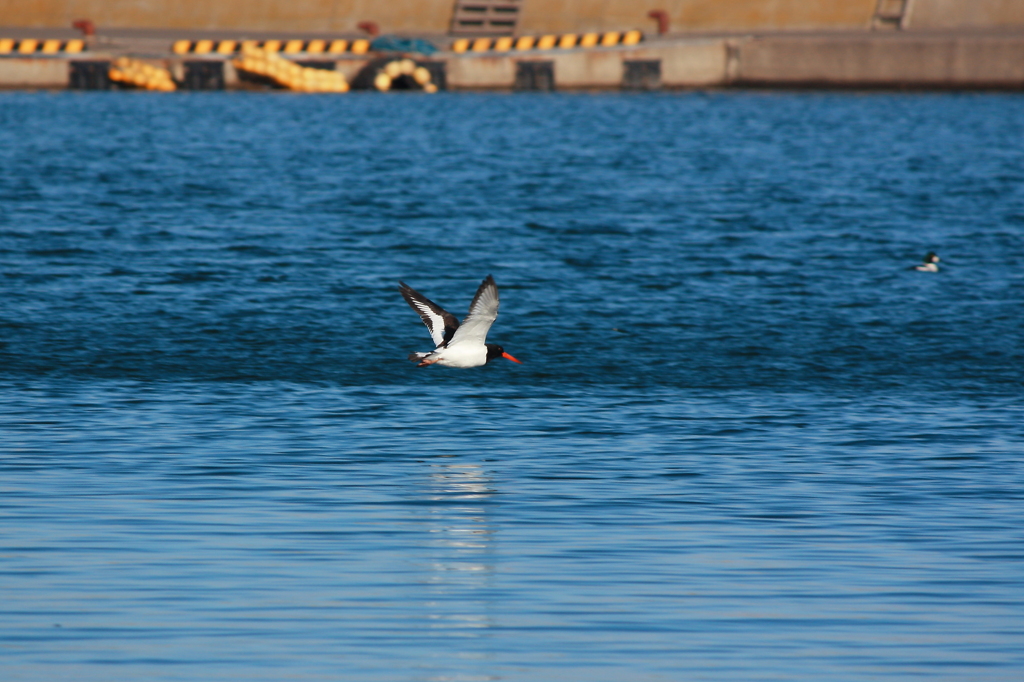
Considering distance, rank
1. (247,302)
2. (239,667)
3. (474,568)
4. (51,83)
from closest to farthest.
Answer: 1. (239,667)
2. (474,568)
3. (247,302)
4. (51,83)

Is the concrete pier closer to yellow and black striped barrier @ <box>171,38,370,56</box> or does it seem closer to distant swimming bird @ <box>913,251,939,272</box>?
yellow and black striped barrier @ <box>171,38,370,56</box>

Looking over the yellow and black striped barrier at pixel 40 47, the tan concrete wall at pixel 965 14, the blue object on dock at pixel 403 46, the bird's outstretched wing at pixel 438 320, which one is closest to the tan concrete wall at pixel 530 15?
the tan concrete wall at pixel 965 14

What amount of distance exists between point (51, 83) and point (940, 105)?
4357cm

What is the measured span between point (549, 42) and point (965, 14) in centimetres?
2365

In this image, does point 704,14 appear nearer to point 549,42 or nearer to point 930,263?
point 549,42

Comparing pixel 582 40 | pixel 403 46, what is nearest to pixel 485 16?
pixel 582 40

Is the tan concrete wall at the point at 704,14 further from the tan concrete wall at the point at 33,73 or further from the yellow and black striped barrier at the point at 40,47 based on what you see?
the tan concrete wall at the point at 33,73

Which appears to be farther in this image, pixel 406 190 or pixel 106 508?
pixel 406 190

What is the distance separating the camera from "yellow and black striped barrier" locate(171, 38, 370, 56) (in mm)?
71562

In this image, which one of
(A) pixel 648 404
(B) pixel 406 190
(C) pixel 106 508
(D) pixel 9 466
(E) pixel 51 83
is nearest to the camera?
(C) pixel 106 508

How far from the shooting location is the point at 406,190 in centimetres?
3966

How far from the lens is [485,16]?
81.1 metres

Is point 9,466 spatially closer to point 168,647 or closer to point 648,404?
point 168,647

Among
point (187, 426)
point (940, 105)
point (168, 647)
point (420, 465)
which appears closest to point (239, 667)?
point (168, 647)
